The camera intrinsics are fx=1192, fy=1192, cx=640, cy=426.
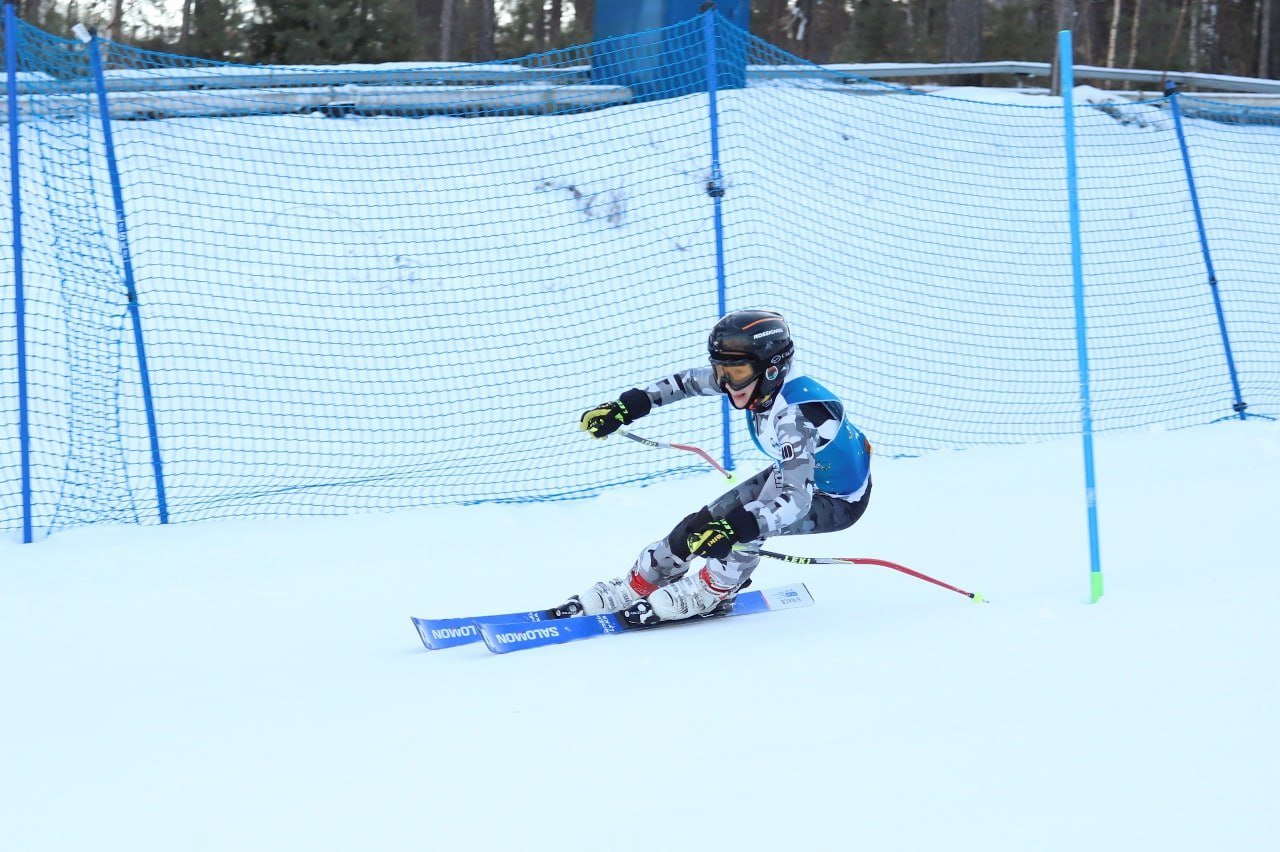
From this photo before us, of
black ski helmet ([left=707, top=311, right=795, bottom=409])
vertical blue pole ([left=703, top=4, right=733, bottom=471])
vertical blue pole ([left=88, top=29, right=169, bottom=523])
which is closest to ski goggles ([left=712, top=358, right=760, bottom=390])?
black ski helmet ([left=707, top=311, right=795, bottom=409])

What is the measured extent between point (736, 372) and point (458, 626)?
1.50 meters

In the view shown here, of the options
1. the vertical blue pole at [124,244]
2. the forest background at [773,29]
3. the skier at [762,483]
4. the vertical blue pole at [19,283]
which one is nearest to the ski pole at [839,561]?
the skier at [762,483]

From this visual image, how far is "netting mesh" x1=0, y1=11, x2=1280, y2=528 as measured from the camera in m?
7.96

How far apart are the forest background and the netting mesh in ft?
8.49

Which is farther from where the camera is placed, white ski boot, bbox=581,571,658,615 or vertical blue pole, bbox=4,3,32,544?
vertical blue pole, bbox=4,3,32,544

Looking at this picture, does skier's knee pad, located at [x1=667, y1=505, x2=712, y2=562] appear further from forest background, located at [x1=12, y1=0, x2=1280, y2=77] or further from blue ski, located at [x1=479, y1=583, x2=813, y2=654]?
forest background, located at [x1=12, y1=0, x2=1280, y2=77]

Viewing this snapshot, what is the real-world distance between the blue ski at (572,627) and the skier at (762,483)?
0.27ft

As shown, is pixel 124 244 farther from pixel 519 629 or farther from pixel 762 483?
pixel 762 483

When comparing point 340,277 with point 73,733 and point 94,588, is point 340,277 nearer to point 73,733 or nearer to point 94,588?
point 94,588

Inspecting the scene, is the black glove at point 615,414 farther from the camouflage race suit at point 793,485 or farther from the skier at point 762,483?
the camouflage race suit at point 793,485

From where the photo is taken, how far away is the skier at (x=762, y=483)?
15.3ft

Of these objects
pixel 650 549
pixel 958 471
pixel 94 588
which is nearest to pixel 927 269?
pixel 958 471

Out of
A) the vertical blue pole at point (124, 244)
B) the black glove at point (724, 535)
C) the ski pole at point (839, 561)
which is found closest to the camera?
the black glove at point (724, 535)

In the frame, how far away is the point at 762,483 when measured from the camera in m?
5.00
